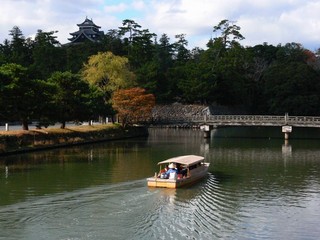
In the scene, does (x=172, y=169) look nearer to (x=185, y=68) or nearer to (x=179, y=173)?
(x=179, y=173)

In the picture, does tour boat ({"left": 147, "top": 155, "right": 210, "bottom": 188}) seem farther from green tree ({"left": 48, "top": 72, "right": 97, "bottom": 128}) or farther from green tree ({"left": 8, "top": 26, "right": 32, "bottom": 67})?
green tree ({"left": 8, "top": 26, "right": 32, "bottom": 67})

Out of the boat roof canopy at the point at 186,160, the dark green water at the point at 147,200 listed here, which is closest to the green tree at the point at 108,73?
the dark green water at the point at 147,200

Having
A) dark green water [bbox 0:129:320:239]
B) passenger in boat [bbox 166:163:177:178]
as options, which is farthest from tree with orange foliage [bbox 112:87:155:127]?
passenger in boat [bbox 166:163:177:178]

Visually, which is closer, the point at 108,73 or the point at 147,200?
the point at 147,200

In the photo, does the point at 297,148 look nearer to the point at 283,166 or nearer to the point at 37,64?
the point at 283,166

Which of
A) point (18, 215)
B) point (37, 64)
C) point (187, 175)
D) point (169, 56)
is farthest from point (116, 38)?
point (18, 215)

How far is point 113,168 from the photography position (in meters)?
32.3

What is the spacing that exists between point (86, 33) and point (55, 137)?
73447mm

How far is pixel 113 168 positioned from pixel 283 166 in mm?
13488

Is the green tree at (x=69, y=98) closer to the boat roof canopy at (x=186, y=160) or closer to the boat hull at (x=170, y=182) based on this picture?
the boat roof canopy at (x=186, y=160)

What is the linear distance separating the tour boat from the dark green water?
58 centimetres

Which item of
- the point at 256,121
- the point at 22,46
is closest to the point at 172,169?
the point at 256,121

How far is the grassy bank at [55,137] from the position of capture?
129ft

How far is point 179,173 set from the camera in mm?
25734
